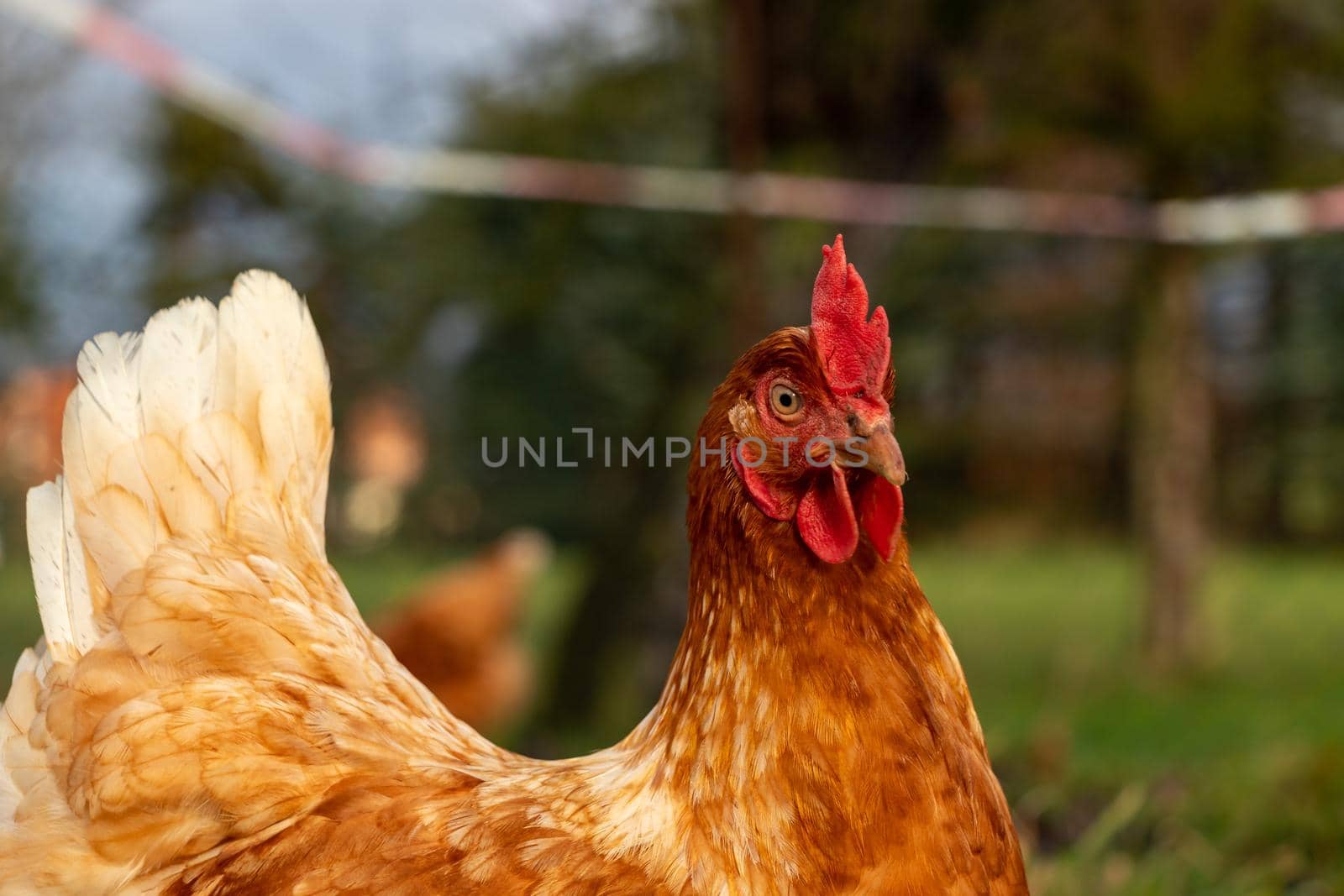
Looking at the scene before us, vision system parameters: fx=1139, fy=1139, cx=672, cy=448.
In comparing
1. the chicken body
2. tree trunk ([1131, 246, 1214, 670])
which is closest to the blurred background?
tree trunk ([1131, 246, 1214, 670])

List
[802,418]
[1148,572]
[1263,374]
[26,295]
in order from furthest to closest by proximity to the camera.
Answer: [1263,374], [26,295], [1148,572], [802,418]

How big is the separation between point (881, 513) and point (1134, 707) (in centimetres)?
539

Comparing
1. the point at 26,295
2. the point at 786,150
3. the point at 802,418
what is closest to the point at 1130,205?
the point at 786,150

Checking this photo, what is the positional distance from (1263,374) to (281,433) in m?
10.5

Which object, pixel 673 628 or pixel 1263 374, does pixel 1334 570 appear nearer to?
pixel 1263 374

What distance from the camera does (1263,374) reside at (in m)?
10.7

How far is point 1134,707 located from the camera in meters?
6.47

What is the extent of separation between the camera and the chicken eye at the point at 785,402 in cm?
183

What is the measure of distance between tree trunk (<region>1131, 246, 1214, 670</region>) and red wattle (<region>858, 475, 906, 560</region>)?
5888 mm

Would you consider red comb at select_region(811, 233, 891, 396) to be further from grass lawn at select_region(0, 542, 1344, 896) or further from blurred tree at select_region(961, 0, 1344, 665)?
blurred tree at select_region(961, 0, 1344, 665)

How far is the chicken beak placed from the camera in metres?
1.70

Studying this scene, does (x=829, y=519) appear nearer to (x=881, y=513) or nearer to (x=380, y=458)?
(x=881, y=513)

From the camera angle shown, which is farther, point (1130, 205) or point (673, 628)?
point (1130, 205)

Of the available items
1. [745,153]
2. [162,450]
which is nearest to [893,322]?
[745,153]
